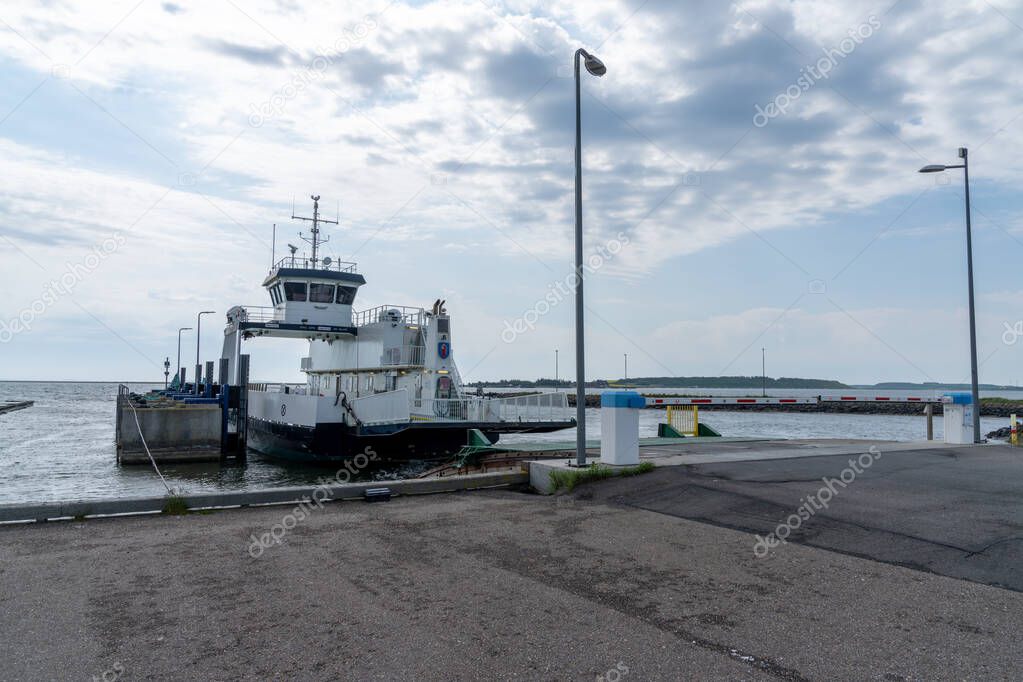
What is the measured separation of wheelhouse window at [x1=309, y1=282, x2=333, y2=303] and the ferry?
0.04 metres

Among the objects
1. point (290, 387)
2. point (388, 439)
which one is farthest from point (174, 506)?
point (290, 387)

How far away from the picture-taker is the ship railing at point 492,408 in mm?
23578

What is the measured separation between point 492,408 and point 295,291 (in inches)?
442

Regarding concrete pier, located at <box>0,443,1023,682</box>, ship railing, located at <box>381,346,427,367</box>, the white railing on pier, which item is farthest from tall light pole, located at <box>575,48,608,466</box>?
ship railing, located at <box>381,346,427,367</box>

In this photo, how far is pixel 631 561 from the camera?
20.6ft

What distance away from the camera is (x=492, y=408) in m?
23.9

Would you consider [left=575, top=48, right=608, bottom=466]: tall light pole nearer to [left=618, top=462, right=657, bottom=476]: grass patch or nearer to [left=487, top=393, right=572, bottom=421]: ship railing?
[left=618, top=462, right=657, bottom=476]: grass patch

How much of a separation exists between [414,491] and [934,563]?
21.4ft

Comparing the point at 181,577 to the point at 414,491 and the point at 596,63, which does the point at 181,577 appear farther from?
the point at 596,63

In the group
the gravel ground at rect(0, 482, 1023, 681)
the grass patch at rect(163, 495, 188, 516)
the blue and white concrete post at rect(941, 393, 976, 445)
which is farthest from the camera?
the blue and white concrete post at rect(941, 393, 976, 445)

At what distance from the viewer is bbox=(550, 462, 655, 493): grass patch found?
408 inches

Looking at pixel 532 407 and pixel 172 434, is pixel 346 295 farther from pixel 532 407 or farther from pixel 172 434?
pixel 532 407

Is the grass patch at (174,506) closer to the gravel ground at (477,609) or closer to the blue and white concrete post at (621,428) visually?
the gravel ground at (477,609)

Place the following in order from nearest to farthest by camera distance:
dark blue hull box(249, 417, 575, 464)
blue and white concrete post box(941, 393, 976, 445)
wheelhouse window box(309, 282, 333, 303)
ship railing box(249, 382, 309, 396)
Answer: blue and white concrete post box(941, 393, 976, 445) < dark blue hull box(249, 417, 575, 464) < wheelhouse window box(309, 282, 333, 303) < ship railing box(249, 382, 309, 396)
